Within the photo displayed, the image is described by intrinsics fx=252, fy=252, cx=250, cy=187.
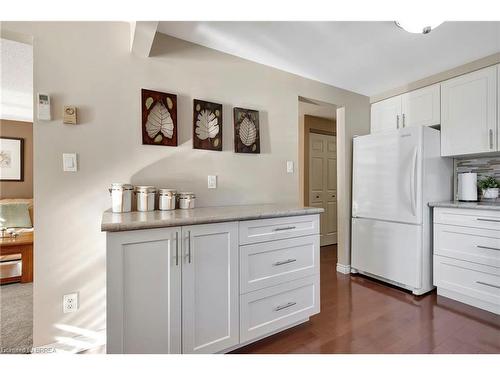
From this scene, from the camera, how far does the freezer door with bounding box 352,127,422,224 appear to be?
246 centimetres

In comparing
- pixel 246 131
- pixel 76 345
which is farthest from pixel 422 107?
pixel 76 345

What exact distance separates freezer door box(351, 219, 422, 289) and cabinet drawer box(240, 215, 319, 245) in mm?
1255

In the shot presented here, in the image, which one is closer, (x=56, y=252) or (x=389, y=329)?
(x=56, y=252)

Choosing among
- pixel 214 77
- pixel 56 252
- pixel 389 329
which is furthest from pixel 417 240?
pixel 56 252

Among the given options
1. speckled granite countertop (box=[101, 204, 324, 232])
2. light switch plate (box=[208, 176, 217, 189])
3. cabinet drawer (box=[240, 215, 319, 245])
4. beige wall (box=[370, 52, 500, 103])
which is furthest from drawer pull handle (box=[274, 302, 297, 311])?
beige wall (box=[370, 52, 500, 103])

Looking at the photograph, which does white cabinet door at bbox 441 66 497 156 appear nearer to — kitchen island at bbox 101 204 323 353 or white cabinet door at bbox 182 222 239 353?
kitchen island at bbox 101 204 323 353

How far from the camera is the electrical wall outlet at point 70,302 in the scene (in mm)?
1613

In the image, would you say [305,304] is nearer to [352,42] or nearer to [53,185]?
[53,185]

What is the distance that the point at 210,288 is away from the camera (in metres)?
1.46

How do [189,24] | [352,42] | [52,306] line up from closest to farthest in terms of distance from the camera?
1. [52,306]
2. [189,24]
3. [352,42]

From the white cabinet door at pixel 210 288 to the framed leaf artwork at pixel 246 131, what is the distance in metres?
0.93

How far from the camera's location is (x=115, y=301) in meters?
1.21

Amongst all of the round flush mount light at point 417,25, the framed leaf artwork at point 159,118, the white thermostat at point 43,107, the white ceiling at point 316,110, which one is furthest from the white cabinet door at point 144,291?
the white ceiling at point 316,110

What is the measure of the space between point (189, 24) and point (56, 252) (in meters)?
1.79
